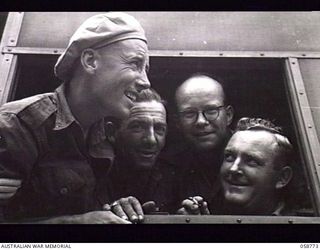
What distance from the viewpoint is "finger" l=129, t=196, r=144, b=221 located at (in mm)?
4566

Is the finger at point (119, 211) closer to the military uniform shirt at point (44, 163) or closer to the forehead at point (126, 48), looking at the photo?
the military uniform shirt at point (44, 163)

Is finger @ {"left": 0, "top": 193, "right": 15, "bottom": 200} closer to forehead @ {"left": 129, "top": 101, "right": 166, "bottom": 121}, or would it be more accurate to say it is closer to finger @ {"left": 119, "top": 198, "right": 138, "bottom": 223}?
finger @ {"left": 119, "top": 198, "right": 138, "bottom": 223}

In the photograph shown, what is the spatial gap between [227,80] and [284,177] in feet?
3.41

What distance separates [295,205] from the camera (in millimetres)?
4707

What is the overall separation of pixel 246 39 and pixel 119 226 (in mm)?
2210

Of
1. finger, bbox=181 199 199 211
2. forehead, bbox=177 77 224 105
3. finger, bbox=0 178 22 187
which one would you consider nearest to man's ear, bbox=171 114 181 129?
forehead, bbox=177 77 224 105

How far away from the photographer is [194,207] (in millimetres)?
4648

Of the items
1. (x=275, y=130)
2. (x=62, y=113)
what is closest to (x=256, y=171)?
(x=275, y=130)

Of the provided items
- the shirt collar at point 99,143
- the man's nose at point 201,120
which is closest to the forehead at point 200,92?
the man's nose at point 201,120

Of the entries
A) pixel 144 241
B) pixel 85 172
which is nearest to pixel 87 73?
pixel 85 172

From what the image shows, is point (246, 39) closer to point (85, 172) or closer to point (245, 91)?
point (245, 91)

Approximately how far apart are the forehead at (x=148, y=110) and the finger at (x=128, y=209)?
74cm

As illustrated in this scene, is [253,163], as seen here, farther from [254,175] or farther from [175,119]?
[175,119]

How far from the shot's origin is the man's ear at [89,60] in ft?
16.4
